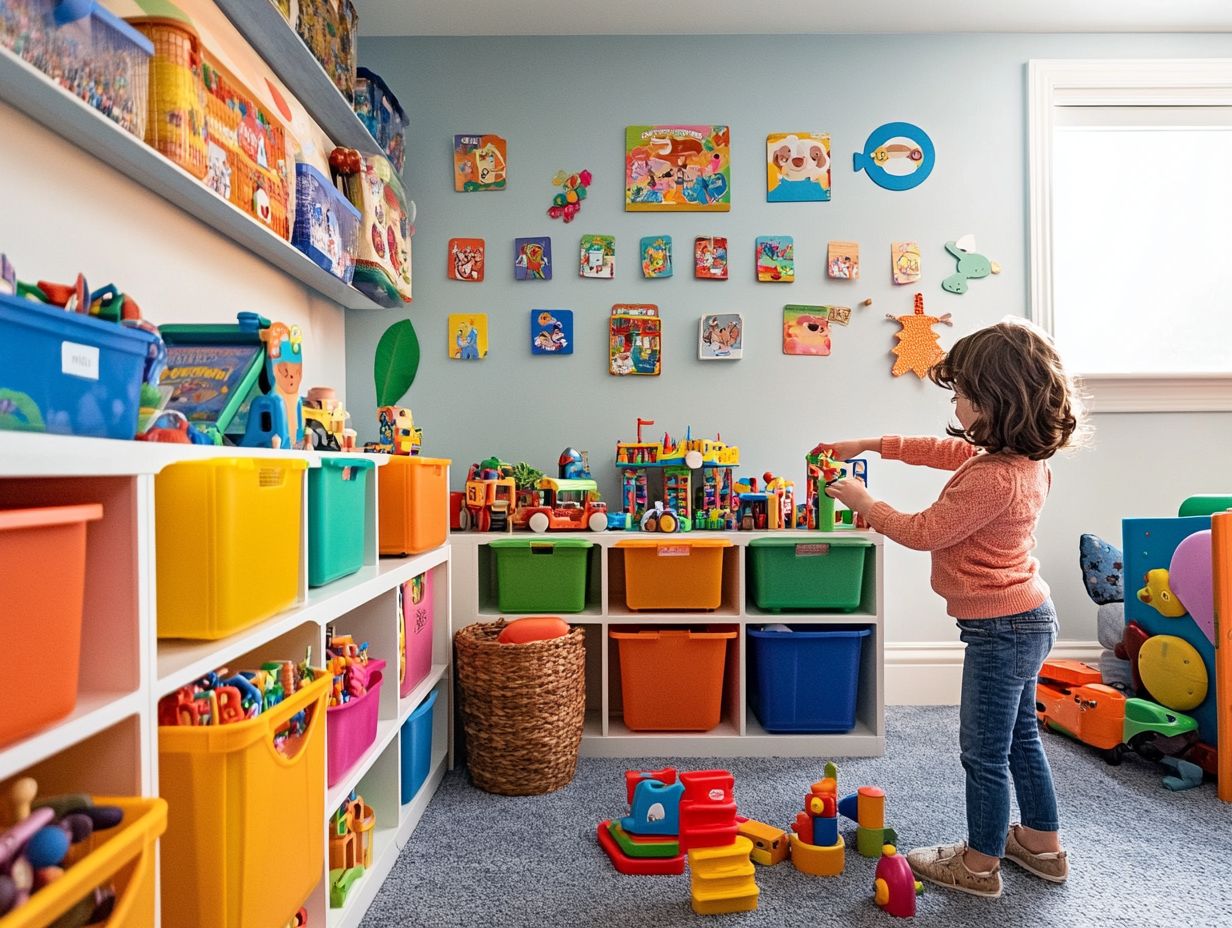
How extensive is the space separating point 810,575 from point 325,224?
1649mm

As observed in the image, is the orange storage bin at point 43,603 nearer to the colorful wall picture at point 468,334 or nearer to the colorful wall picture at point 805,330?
the colorful wall picture at point 468,334

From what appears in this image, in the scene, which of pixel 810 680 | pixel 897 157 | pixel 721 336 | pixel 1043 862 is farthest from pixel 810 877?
pixel 897 157

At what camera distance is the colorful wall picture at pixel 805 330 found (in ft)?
9.20

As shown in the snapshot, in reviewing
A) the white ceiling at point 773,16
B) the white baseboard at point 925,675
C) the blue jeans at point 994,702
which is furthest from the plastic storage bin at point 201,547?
the white baseboard at point 925,675

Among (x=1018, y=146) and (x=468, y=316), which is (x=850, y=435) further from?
(x=468, y=316)

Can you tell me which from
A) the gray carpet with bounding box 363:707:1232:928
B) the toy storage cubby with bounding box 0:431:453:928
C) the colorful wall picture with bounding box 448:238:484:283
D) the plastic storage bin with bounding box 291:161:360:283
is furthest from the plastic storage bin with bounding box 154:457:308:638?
the colorful wall picture with bounding box 448:238:484:283

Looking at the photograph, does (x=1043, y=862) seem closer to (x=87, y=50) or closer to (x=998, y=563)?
(x=998, y=563)

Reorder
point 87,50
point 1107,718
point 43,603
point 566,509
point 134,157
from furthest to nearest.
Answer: point 566,509 < point 1107,718 < point 134,157 < point 87,50 < point 43,603

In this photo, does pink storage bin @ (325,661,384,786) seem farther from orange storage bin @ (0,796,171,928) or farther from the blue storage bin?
the blue storage bin

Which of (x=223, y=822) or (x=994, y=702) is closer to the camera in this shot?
(x=223, y=822)

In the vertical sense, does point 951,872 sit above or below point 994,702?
below

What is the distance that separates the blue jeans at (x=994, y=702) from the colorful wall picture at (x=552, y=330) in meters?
1.63

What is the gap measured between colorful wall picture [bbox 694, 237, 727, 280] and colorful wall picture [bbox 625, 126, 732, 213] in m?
0.12

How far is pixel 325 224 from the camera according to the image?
2.01 m
